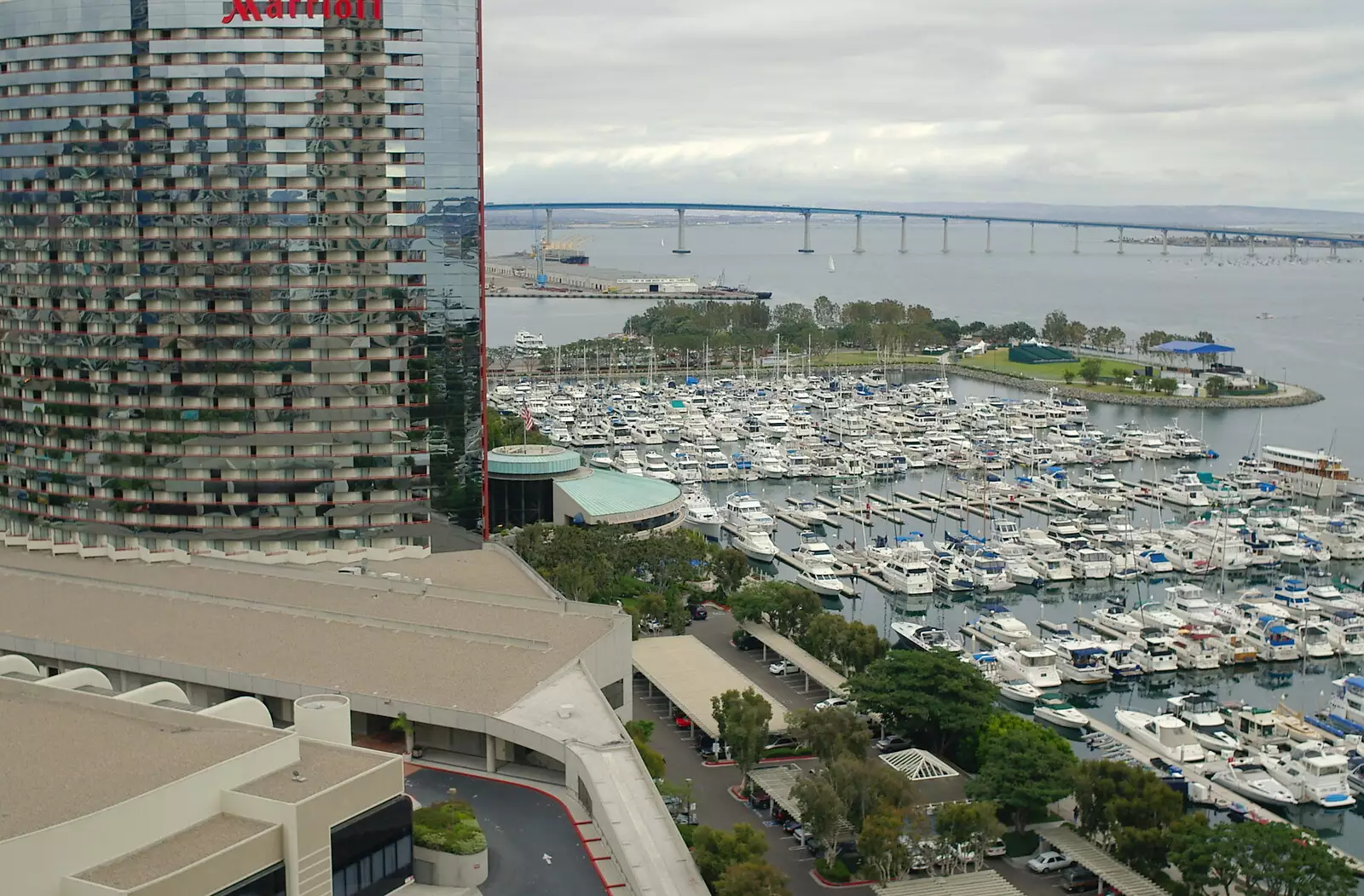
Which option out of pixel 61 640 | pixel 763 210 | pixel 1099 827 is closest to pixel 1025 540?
pixel 1099 827

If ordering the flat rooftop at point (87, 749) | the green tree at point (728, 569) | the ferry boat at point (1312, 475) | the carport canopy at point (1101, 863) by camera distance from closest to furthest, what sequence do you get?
the flat rooftop at point (87, 749) → the carport canopy at point (1101, 863) → the green tree at point (728, 569) → the ferry boat at point (1312, 475)

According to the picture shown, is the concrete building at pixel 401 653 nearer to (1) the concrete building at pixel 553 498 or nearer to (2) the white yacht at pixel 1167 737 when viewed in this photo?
(1) the concrete building at pixel 553 498

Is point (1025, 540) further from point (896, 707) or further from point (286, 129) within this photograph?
point (286, 129)

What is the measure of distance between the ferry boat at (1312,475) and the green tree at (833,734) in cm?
2800

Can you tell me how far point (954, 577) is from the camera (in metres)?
33.5

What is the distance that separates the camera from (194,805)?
13539 mm

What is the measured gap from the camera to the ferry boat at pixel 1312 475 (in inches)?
1674

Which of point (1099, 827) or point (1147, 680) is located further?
point (1147, 680)

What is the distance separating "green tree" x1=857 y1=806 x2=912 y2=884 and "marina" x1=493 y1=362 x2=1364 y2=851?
662cm

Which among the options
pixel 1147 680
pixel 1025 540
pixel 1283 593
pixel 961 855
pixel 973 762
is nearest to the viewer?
pixel 961 855

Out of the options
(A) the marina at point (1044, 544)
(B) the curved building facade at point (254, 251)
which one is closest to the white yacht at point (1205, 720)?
(A) the marina at point (1044, 544)

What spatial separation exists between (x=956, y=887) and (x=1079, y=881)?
69.8 inches

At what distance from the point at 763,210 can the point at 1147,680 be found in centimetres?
13727

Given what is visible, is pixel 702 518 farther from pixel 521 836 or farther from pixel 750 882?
pixel 750 882
